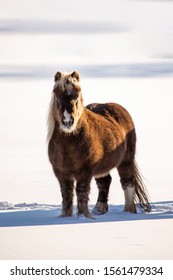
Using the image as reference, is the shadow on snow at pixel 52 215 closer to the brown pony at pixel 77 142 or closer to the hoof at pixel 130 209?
the hoof at pixel 130 209

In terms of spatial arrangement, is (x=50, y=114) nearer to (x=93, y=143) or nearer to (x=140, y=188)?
(x=93, y=143)

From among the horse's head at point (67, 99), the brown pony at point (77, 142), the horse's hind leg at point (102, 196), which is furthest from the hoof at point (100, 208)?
the horse's head at point (67, 99)

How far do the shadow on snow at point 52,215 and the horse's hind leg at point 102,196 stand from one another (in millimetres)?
124

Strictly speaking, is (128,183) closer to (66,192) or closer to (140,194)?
(140,194)

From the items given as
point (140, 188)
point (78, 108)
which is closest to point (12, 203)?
point (140, 188)

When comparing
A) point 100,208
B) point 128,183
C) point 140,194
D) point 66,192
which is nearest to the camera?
point 66,192

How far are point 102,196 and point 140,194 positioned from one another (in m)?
0.73

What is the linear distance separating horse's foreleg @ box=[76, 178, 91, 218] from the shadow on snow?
10 centimetres

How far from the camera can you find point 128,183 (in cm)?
1362

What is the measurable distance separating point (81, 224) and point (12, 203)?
2727 millimetres

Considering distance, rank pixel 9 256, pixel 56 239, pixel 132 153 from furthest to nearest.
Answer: pixel 132 153, pixel 56 239, pixel 9 256

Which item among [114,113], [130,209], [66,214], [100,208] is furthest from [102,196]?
[66,214]

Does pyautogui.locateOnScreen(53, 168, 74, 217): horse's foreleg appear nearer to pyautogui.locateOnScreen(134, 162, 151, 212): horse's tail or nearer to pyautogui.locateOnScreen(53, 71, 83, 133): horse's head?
pyautogui.locateOnScreen(53, 71, 83, 133): horse's head

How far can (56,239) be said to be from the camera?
10.7 m
